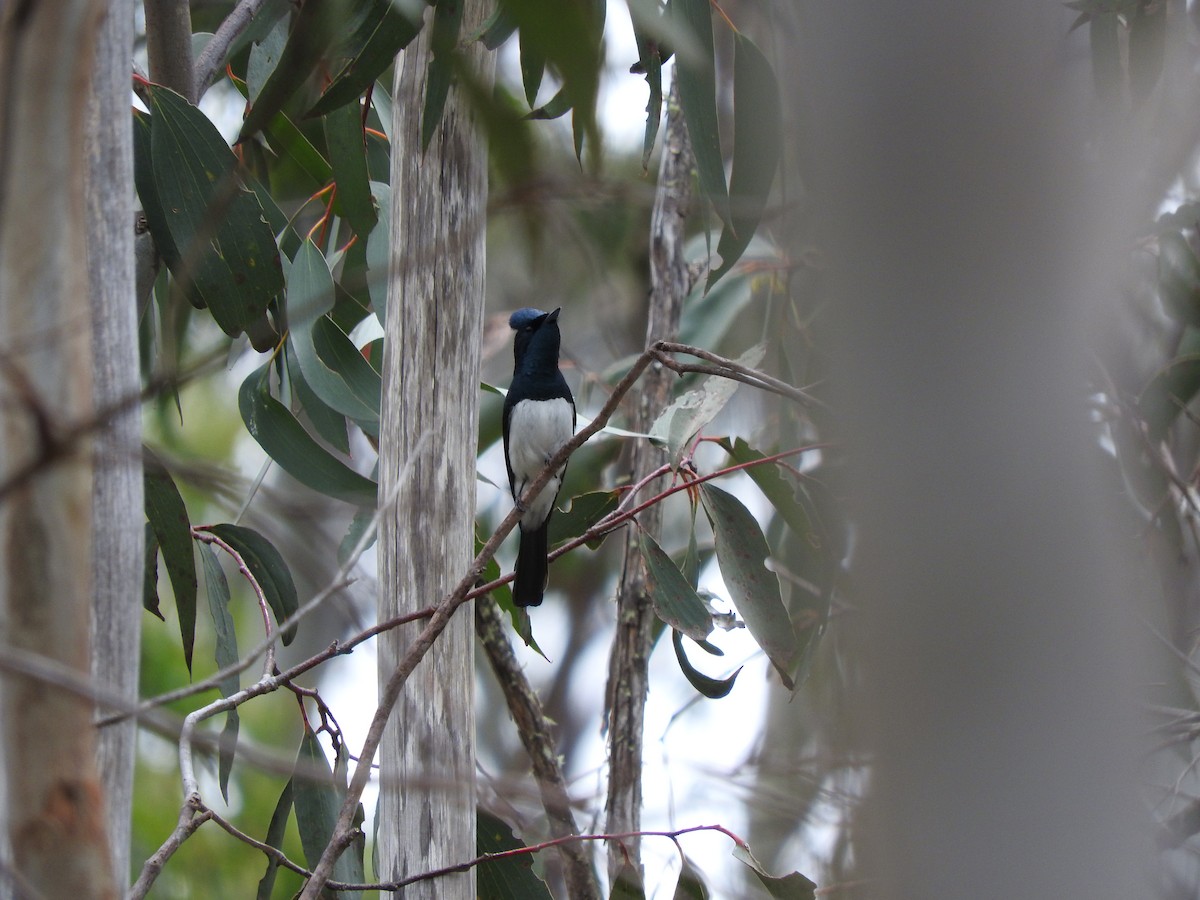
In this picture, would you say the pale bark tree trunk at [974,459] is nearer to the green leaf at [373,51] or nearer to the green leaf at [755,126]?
the green leaf at [373,51]

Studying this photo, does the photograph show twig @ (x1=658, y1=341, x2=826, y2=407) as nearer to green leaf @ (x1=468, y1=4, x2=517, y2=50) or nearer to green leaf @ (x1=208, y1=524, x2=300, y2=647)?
green leaf @ (x1=468, y1=4, x2=517, y2=50)

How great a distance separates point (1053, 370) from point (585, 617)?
531 cm

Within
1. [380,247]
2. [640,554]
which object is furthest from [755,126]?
[640,554]

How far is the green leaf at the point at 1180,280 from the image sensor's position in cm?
286

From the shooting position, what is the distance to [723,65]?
4695 millimetres

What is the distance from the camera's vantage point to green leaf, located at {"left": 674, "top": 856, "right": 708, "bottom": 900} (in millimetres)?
1784

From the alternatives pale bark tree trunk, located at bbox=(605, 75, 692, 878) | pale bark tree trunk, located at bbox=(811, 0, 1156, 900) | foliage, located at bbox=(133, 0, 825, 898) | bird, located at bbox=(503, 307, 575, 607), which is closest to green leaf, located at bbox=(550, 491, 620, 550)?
foliage, located at bbox=(133, 0, 825, 898)

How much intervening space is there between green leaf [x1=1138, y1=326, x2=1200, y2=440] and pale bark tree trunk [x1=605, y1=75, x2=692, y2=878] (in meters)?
1.22

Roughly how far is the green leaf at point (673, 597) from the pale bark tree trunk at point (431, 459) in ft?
1.19

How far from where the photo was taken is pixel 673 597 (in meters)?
2.10

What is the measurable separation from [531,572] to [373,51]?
1.32 m

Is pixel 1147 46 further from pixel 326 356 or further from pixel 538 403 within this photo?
pixel 326 356

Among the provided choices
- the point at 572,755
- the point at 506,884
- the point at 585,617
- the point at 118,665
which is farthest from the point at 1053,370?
the point at 572,755

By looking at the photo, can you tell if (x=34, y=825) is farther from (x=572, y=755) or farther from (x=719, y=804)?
(x=572, y=755)
